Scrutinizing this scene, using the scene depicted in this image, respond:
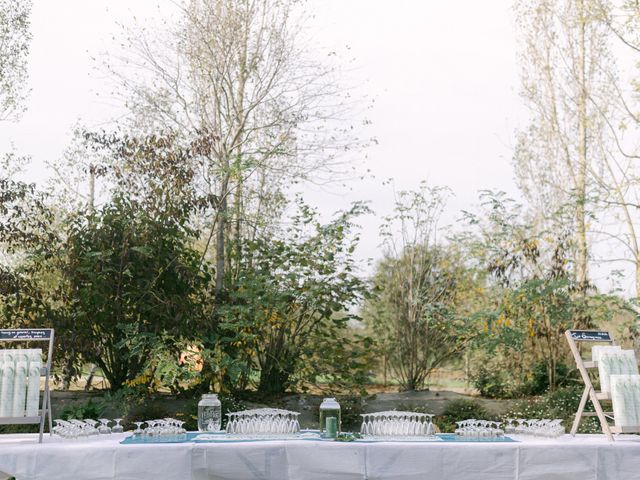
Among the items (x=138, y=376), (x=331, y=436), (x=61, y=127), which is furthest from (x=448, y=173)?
(x=331, y=436)

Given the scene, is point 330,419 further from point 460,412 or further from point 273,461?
point 460,412

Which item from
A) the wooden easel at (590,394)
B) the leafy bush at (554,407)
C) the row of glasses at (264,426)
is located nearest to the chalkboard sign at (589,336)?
the wooden easel at (590,394)

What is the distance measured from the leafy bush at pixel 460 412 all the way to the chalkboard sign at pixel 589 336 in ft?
12.1

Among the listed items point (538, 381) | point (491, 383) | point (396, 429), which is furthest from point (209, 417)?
point (538, 381)

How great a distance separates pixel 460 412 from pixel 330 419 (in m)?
4.74

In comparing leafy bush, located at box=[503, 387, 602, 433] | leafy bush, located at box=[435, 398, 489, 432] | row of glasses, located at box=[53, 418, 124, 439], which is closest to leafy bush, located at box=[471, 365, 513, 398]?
leafy bush, located at box=[503, 387, 602, 433]

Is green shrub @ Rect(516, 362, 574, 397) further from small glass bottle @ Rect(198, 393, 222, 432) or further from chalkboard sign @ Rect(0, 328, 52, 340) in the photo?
chalkboard sign @ Rect(0, 328, 52, 340)

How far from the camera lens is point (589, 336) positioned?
517 centimetres

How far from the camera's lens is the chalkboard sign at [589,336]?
201 inches

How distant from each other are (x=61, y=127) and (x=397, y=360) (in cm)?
636

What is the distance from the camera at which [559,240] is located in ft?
33.9

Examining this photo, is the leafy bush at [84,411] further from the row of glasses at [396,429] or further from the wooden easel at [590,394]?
the wooden easel at [590,394]

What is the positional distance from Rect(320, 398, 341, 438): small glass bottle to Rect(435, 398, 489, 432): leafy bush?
433cm

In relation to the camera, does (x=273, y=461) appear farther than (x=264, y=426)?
No
